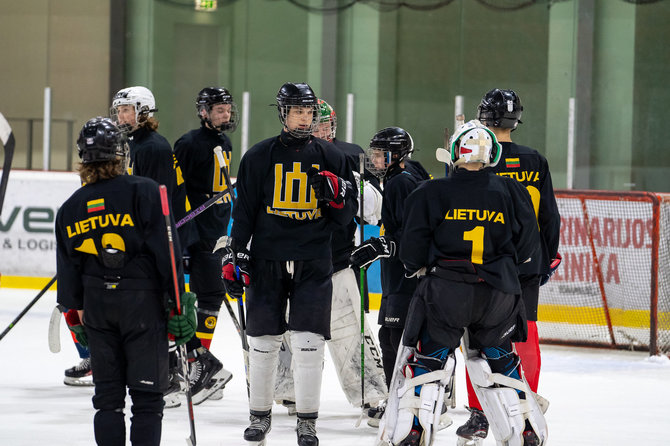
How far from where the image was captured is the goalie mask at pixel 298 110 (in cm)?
386

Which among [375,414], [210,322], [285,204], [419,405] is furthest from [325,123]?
[419,405]

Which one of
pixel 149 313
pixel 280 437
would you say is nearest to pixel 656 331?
pixel 280 437

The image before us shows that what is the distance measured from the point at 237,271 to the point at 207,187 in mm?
1253

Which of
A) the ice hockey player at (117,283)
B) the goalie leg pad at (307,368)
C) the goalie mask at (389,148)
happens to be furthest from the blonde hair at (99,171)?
the goalie mask at (389,148)

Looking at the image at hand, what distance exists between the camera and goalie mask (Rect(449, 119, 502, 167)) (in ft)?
11.2

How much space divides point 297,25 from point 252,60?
2.05 feet

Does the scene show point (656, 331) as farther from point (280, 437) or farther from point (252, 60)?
point (252, 60)

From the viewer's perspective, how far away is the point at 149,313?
3189 millimetres

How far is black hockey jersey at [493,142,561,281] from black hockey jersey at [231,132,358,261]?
0.65 m

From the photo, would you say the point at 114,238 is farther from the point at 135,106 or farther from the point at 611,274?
the point at 611,274

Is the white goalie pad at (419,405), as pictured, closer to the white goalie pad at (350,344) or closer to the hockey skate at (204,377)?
the white goalie pad at (350,344)

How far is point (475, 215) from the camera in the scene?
3.34 m

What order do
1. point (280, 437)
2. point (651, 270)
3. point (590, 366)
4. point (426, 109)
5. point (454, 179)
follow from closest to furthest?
point (454, 179) → point (280, 437) → point (590, 366) → point (651, 270) → point (426, 109)

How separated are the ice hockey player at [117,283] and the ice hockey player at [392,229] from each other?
0.97 meters
